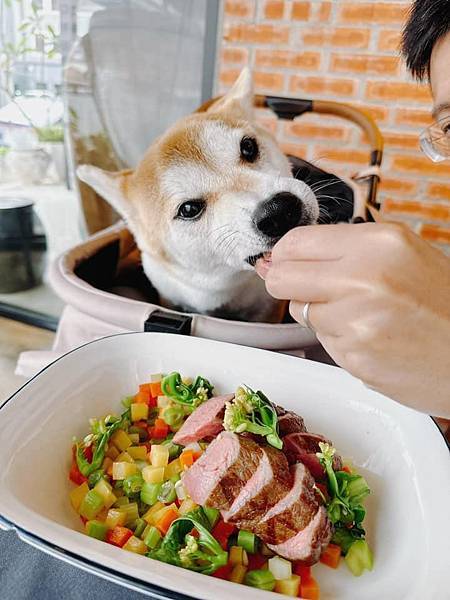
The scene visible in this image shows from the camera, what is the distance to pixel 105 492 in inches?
24.7

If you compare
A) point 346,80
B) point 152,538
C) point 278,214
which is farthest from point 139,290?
point 346,80

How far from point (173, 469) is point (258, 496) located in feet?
0.47

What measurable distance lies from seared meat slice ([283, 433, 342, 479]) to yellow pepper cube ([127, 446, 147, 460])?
0.63ft

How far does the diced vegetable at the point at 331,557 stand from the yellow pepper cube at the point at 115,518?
225 mm

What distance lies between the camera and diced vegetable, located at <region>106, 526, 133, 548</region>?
1.90 ft

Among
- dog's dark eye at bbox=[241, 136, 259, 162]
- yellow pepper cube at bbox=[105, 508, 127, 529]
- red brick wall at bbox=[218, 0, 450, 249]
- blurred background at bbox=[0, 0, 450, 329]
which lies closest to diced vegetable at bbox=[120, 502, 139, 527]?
yellow pepper cube at bbox=[105, 508, 127, 529]

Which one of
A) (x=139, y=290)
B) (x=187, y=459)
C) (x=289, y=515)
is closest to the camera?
(x=289, y=515)

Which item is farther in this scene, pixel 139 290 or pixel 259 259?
pixel 139 290

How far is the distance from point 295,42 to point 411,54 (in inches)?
56.5

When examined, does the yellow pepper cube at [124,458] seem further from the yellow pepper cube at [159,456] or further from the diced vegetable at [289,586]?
the diced vegetable at [289,586]

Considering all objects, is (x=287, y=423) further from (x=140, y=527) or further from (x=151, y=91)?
(x=151, y=91)

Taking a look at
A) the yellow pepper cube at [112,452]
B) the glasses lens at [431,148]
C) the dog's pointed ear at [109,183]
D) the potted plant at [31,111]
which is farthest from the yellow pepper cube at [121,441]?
the potted plant at [31,111]

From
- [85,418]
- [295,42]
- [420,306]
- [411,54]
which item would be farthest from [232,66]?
[420,306]

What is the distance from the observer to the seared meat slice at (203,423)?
0.65m
